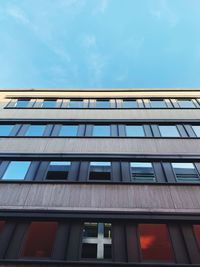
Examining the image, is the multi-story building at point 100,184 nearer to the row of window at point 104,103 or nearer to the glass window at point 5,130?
the glass window at point 5,130

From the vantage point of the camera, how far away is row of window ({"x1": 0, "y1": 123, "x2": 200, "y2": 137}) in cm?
1536

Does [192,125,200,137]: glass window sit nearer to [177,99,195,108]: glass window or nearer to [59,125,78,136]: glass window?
[177,99,195,108]: glass window

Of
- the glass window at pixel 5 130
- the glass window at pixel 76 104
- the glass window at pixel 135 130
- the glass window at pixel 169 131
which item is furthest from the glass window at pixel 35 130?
the glass window at pixel 169 131

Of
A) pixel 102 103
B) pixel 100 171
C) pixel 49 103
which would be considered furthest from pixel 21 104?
pixel 100 171

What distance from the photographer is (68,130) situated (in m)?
16.1

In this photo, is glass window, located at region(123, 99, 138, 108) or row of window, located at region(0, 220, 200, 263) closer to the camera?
row of window, located at region(0, 220, 200, 263)

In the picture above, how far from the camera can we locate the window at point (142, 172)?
11797 millimetres

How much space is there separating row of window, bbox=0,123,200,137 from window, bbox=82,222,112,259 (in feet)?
23.4

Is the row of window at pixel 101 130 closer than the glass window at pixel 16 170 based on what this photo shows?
No

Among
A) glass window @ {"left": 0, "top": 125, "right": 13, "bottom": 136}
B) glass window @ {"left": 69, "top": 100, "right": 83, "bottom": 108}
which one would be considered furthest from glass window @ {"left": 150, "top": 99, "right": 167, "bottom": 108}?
glass window @ {"left": 0, "top": 125, "right": 13, "bottom": 136}

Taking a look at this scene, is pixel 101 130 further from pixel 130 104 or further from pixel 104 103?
pixel 130 104

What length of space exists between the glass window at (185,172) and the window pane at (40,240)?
6.98 meters

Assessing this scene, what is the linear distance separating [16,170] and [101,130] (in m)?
6.52

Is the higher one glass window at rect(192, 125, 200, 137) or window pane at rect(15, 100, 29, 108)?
window pane at rect(15, 100, 29, 108)
